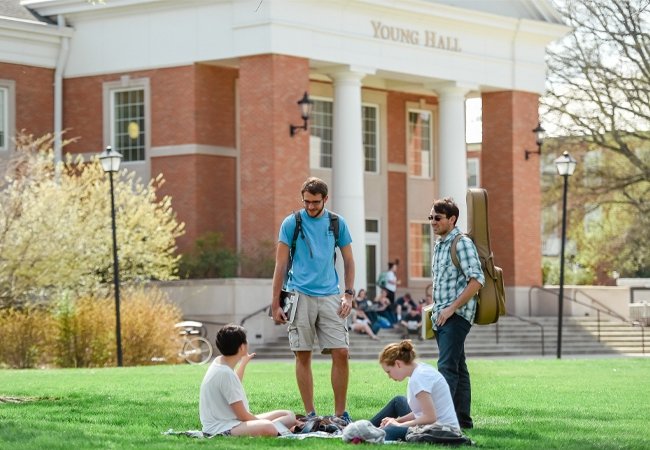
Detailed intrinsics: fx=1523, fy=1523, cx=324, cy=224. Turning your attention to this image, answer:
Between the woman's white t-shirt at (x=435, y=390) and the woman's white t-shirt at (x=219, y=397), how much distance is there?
1.37m

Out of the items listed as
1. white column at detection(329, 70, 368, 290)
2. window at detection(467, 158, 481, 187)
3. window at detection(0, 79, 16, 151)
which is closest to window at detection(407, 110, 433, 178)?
white column at detection(329, 70, 368, 290)

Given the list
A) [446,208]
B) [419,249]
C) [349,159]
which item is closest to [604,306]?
[419,249]

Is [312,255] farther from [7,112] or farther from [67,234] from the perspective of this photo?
[7,112]

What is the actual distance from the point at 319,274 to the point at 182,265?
989 inches

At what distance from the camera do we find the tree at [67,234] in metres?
31.8

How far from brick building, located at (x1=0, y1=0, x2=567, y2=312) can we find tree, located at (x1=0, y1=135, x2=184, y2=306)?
3.34m

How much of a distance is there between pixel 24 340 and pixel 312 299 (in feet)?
57.3

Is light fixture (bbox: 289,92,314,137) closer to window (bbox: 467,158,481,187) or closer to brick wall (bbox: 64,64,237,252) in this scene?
brick wall (bbox: 64,64,237,252)

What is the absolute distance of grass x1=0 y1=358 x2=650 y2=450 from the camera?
483 inches

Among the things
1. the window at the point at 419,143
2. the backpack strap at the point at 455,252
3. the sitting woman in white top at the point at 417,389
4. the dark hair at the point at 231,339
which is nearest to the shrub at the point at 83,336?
the backpack strap at the point at 455,252

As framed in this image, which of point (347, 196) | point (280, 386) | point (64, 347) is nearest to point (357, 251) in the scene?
point (347, 196)

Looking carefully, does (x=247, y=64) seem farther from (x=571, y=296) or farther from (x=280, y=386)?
(x=280, y=386)

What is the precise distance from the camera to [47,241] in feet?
105

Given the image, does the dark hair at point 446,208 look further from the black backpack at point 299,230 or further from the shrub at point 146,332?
the shrub at point 146,332
